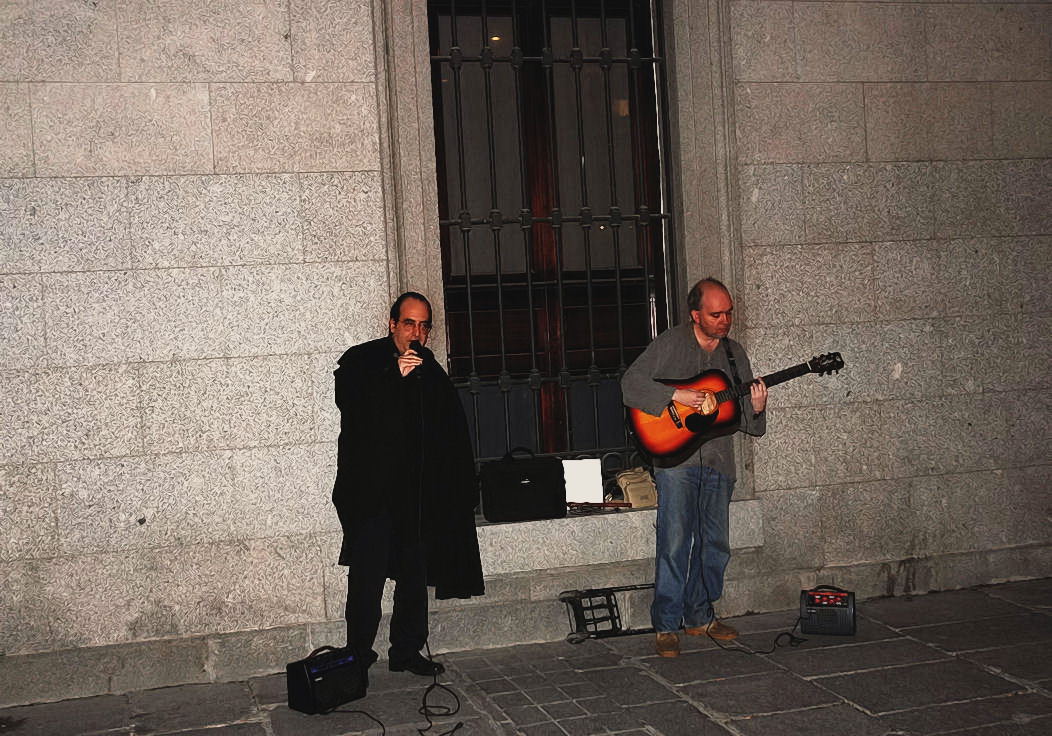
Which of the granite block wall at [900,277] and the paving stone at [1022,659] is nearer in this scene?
the paving stone at [1022,659]

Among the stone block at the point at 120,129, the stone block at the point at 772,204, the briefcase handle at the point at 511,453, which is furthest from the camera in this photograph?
the stone block at the point at 772,204

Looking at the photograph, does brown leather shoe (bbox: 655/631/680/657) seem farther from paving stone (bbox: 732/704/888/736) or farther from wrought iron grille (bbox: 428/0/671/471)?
wrought iron grille (bbox: 428/0/671/471)

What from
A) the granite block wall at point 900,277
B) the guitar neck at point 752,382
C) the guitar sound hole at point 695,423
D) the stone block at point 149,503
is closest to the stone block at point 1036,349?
the granite block wall at point 900,277

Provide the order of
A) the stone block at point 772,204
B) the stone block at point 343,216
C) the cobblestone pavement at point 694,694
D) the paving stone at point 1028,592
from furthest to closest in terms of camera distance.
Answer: the stone block at point 772,204, the paving stone at point 1028,592, the stone block at point 343,216, the cobblestone pavement at point 694,694

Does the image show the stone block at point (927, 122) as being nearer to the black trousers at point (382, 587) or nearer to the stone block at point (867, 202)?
the stone block at point (867, 202)

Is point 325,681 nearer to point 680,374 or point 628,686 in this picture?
point 628,686

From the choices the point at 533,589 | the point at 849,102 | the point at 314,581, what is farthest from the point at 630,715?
the point at 849,102

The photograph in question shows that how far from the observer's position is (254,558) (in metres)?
5.98

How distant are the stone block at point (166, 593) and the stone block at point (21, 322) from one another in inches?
39.8

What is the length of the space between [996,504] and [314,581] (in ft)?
13.5

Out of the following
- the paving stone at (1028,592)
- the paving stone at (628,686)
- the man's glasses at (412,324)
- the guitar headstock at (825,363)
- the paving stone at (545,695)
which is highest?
the man's glasses at (412,324)

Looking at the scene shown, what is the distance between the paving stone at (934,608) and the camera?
20.9 ft

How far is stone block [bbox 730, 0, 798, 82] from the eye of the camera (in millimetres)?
6656

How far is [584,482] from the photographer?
21.9 ft
